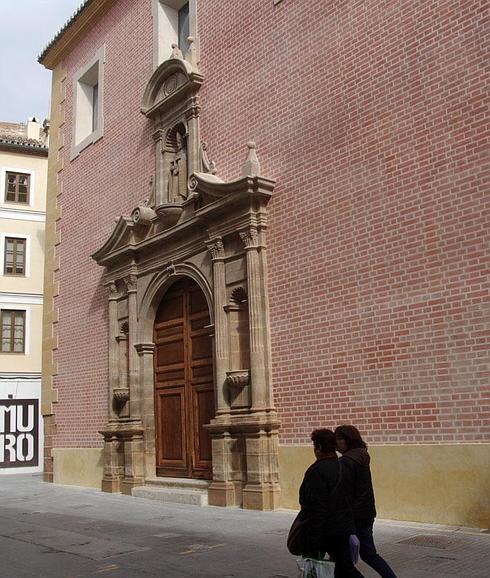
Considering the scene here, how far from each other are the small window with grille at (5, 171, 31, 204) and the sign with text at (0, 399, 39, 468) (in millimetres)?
7968

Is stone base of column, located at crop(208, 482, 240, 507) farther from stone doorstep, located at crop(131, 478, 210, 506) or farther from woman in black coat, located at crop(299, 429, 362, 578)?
woman in black coat, located at crop(299, 429, 362, 578)

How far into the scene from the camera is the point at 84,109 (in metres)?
18.5

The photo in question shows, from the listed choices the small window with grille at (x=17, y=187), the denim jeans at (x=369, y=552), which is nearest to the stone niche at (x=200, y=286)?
the denim jeans at (x=369, y=552)

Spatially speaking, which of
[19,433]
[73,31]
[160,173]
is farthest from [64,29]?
[19,433]

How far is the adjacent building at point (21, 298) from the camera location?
25.3 metres

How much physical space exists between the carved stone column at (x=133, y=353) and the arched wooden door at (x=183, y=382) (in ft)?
1.29

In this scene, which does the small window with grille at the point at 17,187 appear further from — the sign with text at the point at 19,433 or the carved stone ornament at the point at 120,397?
the carved stone ornament at the point at 120,397

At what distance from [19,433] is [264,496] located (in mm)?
17215

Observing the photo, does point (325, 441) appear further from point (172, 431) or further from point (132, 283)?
point (132, 283)

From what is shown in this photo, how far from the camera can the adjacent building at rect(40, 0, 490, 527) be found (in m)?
8.56

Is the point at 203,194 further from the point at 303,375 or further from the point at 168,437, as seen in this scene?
the point at 168,437

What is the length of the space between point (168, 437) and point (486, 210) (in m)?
7.64

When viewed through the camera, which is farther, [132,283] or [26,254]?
[26,254]

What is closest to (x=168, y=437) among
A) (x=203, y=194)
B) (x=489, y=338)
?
(x=203, y=194)
